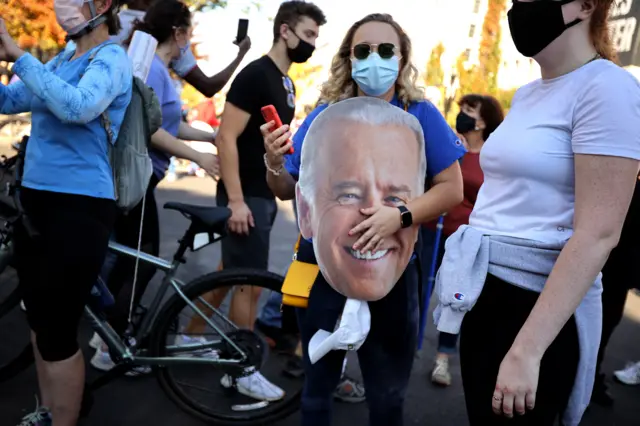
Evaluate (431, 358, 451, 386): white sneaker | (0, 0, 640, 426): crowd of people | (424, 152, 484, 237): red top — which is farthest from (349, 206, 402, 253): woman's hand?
(431, 358, 451, 386): white sneaker

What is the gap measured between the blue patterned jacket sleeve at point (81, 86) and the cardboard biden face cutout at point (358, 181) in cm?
77

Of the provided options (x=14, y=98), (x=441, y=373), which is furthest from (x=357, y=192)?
(x=441, y=373)

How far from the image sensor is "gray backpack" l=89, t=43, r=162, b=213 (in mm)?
2211

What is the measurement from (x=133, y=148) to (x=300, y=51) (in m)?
1.08

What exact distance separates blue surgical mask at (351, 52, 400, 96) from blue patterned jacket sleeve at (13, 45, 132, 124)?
837 millimetres

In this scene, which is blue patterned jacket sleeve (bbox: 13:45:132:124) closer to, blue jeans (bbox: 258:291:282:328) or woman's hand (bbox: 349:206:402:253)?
woman's hand (bbox: 349:206:402:253)

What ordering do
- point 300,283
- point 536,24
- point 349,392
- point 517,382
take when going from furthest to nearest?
1. point 349,392
2. point 300,283
3. point 536,24
4. point 517,382

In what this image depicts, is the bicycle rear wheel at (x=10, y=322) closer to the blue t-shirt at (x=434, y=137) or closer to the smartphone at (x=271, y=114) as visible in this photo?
the smartphone at (x=271, y=114)

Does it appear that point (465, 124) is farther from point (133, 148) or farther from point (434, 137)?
point (133, 148)

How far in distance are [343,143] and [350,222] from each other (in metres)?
0.21

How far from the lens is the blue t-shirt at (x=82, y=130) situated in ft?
6.39

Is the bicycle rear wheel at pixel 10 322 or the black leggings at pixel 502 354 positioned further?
the bicycle rear wheel at pixel 10 322

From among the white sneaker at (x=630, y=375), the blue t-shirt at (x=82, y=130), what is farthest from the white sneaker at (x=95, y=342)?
the white sneaker at (x=630, y=375)

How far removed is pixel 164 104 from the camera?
3.08 metres
